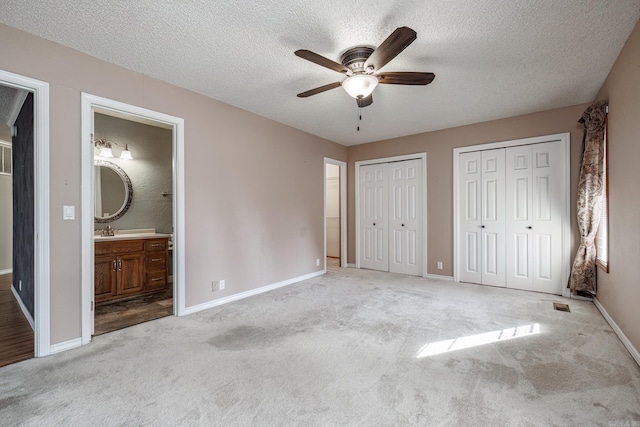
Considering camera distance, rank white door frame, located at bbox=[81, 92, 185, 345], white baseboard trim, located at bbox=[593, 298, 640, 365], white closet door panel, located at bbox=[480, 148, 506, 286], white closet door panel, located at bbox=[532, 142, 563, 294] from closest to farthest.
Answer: white baseboard trim, located at bbox=[593, 298, 640, 365] → white door frame, located at bbox=[81, 92, 185, 345] → white closet door panel, located at bbox=[532, 142, 563, 294] → white closet door panel, located at bbox=[480, 148, 506, 286]

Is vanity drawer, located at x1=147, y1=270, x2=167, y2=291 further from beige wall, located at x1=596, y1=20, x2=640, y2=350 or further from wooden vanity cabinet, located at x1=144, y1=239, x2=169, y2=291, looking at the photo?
beige wall, located at x1=596, y1=20, x2=640, y2=350

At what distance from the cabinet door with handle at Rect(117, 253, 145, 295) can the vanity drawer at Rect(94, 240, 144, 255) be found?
3.1 inches

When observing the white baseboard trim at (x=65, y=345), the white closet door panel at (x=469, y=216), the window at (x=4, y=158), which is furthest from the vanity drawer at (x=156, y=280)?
the white closet door panel at (x=469, y=216)

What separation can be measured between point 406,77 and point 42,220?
3.06 meters

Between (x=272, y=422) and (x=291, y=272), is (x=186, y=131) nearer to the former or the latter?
(x=291, y=272)

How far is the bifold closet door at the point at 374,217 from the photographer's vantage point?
5.43 meters

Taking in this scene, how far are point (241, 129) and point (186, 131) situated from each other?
30.1 inches

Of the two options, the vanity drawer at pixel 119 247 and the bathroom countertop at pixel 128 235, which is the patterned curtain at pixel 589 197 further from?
the vanity drawer at pixel 119 247

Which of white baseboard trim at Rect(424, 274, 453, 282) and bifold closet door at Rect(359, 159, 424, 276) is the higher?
bifold closet door at Rect(359, 159, 424, 276)

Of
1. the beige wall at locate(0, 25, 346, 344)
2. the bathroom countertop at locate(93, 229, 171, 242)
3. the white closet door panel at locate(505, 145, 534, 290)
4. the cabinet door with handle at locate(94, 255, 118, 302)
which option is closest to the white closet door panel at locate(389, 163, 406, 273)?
the beige wall at locate(0, 25, 346, 344)

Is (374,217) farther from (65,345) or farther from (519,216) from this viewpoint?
(65,345)

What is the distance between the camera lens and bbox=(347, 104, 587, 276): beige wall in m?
3.76

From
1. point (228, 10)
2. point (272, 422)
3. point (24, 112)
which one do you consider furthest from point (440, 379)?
point (24, 112)

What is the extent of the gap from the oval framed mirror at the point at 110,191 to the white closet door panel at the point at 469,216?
5015 millimetres
